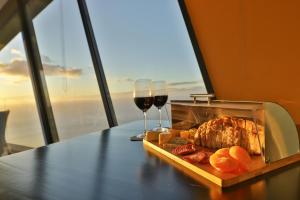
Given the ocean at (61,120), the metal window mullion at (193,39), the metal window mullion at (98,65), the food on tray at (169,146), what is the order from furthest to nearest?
the ocean at (61,120)
the metal window mullion at (98,65)
the metal window mullion at (193,39)
the food on tray at (169,146)

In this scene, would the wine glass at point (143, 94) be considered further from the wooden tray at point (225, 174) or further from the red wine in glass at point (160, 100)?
the wooden tray at point (225, 174)

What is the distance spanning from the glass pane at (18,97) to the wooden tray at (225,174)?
3290mm

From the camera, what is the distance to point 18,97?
12.6 feet

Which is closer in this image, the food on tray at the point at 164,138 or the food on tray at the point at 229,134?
the food on tray at the point at 229,134

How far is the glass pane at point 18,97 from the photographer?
3.75 meters

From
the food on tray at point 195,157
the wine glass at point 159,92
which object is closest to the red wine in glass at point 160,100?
the wine glass at point 159,92

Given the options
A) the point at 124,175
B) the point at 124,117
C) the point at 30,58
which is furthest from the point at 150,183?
the point at 30,58

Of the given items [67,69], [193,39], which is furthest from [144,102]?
[67,69]

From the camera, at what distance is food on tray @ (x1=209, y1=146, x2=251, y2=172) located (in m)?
0.76

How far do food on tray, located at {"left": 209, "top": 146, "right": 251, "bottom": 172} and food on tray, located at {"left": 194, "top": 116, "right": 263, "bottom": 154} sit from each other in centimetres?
11

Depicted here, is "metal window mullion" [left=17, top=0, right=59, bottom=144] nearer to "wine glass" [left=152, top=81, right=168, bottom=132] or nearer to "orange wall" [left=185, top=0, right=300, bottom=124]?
"orange wall" [left=185, top=0, right=300, bottom=124]

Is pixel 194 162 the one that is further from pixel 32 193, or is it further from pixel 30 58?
pixel 30 58

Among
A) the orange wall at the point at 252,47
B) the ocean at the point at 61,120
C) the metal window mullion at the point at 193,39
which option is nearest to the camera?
the orange wall at the point at 252,47

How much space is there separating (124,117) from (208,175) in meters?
2.73
